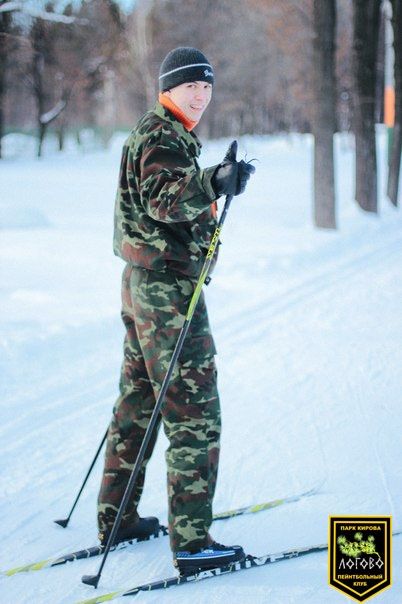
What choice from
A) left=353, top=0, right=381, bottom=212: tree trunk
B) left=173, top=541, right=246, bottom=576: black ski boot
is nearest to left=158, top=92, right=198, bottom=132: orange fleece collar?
left=173, top=541, right=246, bottom=576: black ski boot

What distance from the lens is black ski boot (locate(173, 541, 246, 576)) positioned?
3354 millimetres

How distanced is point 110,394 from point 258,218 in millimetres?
13185

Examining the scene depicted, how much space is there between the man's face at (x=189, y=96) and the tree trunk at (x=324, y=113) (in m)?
12.0

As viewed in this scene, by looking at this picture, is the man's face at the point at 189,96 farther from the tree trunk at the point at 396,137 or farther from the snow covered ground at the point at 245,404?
the tree trunk at the point at 396,137

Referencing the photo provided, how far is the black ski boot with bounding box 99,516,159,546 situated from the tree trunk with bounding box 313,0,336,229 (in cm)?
1188

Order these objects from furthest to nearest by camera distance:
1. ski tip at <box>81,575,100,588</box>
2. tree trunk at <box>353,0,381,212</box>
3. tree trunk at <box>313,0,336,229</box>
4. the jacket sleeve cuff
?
tree trunk at <box>353,0,381,212</box>, tree trunk at <box>313,0,336,229</box>, ski tip at <box>81,575,100,588</box>, the jacket sleeve cuff

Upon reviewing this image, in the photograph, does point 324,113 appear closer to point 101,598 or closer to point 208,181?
point 208,181

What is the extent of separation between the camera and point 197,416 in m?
3.35

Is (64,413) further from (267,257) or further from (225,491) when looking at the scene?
(267,257)

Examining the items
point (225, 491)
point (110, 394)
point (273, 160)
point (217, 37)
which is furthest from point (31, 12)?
point (217, 37)

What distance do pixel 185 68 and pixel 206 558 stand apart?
1887 mm

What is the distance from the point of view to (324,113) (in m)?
15.0

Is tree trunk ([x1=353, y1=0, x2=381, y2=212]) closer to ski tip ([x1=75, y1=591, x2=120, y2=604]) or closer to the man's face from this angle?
the man's face

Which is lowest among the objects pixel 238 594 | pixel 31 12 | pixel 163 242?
pixel 238 594
